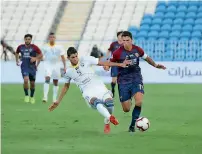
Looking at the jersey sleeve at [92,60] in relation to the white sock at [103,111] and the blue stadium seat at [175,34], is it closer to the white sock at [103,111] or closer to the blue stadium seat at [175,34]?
the white sock at [103,111]

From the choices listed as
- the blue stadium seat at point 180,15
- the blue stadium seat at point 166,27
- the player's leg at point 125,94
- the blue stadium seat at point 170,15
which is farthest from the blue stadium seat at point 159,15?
the player's leg at point 125,94

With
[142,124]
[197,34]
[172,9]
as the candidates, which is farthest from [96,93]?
[172,9]

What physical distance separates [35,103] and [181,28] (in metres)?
20.3

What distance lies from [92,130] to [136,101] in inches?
47.1

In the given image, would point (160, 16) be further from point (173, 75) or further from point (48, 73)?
point (48, 73)

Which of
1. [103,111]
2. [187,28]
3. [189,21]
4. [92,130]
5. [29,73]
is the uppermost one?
[189,21]

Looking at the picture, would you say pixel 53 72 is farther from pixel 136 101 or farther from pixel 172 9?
pixel 172 9

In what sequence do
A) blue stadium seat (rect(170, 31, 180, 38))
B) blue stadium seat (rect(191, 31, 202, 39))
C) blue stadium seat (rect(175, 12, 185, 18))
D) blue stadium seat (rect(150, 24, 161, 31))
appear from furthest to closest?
blue stadium seat (rect(175, 12, 185, 18)), blue stadium seat (rect(150, 24, 161, 31)), blue stadium seat (rect(170, 31, 180, 38)), blue stadium seat (rect(191, 31, 202, 39))

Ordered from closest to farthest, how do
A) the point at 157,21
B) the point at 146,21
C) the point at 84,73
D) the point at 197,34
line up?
the point at 84,73
the point at 197,34
the point at 157,21
the point at 146,21

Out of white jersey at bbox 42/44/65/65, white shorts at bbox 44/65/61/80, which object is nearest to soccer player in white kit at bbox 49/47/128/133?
white shorts at bbox 44/65/61/80

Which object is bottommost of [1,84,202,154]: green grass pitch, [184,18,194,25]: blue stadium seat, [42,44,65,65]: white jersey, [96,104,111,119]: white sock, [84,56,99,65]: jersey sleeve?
[1,84,202,154]: green grass pitch

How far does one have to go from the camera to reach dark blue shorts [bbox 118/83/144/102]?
1423cm

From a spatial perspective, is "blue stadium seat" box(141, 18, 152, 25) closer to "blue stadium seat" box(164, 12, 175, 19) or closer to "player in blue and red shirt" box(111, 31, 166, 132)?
"blue stadium seat" box(164, 12, 175, 19)

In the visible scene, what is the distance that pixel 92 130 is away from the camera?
14469 mm
